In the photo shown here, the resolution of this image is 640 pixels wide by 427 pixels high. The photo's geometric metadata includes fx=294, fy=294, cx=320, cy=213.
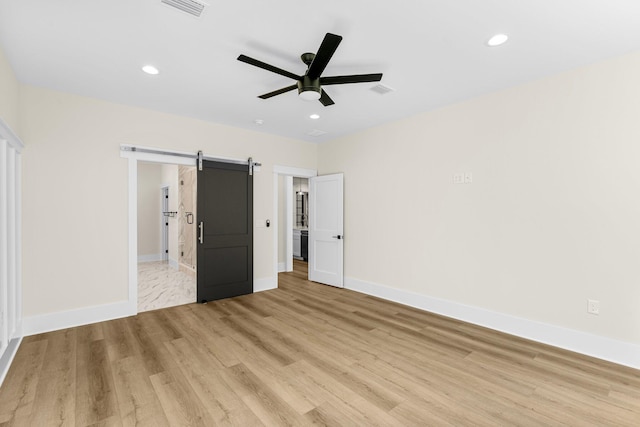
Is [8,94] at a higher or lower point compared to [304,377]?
higher

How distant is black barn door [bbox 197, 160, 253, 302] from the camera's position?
4.61 metres

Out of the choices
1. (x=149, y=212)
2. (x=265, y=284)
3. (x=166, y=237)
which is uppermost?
(x=149, y=212)

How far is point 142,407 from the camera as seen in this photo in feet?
6.85

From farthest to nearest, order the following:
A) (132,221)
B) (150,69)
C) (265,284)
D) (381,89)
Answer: (265,284)
(132,221)
(381,89)
(150,69)

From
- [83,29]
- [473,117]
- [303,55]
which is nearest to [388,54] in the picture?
[303,55]

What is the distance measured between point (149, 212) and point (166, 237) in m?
0.84

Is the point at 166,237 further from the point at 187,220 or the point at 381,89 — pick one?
the point at 381,89

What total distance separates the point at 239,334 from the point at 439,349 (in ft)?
7.11

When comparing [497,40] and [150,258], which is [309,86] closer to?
[497,40]

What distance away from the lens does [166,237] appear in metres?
8.42

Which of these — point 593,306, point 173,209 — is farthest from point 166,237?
point 593,306

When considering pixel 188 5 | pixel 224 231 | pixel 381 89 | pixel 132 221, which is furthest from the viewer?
pixel 224 231

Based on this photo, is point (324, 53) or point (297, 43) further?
point (297, 43)

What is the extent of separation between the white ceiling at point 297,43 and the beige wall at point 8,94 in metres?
0.10
